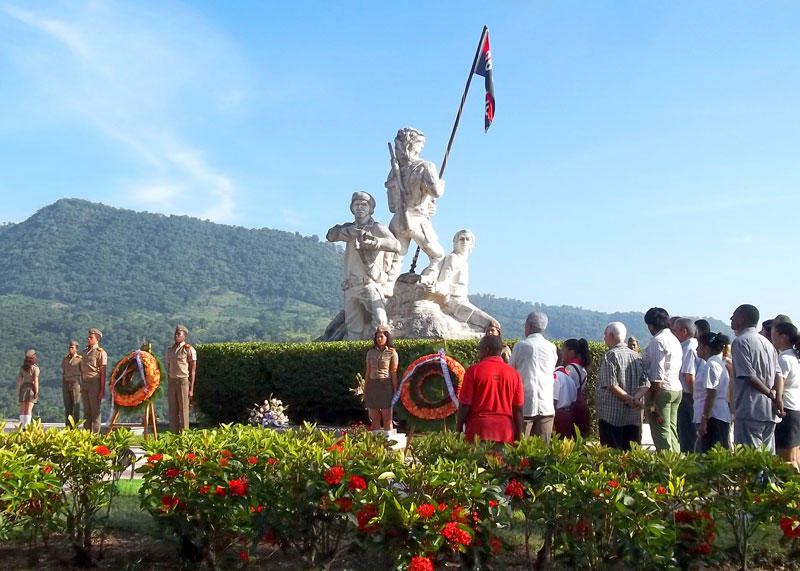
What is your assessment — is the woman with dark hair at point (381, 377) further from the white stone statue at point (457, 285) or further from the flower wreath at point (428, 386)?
the white stone statue at point (457, 285)

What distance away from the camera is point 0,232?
114m

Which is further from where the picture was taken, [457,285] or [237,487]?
[457,285]

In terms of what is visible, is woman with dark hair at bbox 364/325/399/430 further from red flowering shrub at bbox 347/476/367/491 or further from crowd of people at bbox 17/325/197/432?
red flowering shrub at bbox 347/476/367/491

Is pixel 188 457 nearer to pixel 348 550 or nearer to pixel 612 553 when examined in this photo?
pixel 348 550

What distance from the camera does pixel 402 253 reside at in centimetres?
1606

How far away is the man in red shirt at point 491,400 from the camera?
560 cm

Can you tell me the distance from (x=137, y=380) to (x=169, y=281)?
93.9 m

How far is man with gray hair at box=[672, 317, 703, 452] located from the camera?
7906 millimetres

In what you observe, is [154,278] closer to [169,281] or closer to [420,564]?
[169,281]

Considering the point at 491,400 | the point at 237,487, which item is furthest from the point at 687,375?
the point at 237,487

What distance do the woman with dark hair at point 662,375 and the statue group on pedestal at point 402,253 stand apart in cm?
799

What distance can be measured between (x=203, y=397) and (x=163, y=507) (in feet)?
31.1

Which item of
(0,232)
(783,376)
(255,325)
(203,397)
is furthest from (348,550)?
(0,232)

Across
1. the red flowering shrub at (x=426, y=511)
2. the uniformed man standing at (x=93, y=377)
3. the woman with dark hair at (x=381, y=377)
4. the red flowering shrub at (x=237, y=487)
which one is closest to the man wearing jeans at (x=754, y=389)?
the red flowering shrub at (x=426, y=511)
